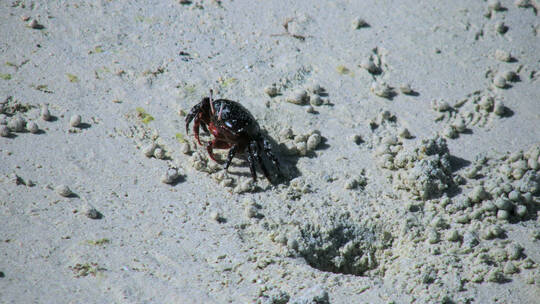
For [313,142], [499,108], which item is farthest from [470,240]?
[499,108]

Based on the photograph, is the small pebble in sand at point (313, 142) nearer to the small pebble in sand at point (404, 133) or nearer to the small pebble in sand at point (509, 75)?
the small pebble in sand at point (404, 133)

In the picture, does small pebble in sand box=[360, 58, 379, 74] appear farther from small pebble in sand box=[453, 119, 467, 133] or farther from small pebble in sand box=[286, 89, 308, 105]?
small pebble in sand box=[453, 119, 467, 133]

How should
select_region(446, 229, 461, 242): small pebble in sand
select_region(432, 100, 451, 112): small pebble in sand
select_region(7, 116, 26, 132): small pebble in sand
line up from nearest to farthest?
select_region(446, 229, 461, 242): small pebble in sand
select_region(7, 116, 26, 132): small pebble in sand
select_region(432, 100, 451, 112): small pebble in sand

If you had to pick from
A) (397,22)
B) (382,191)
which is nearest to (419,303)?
(382,191)

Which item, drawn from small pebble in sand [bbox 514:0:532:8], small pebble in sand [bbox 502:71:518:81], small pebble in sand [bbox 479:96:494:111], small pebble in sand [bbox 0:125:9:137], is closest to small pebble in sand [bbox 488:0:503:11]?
small pebble in sand [bbox 514:0:532:8]

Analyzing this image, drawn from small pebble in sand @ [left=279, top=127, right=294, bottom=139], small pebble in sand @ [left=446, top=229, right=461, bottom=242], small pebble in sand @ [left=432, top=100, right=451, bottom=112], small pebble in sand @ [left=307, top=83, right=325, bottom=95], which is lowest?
small pebble in sand @ [left=446, top=229, right=461, bottom=242]
